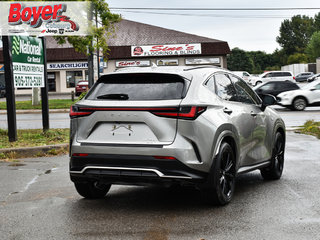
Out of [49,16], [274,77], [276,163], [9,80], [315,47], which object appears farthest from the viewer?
[315,47]

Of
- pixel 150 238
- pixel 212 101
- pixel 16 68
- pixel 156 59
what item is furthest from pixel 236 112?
pixel 156 59

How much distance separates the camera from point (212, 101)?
580 centimetres

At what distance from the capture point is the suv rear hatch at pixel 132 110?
538 cm

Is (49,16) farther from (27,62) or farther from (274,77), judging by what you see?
(274,77)

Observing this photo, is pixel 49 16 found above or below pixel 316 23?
below

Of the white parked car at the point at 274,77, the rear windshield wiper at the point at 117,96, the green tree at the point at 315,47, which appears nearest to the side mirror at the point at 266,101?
the rear windshield wiper at the point at 117,96

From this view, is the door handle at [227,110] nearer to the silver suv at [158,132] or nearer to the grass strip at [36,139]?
the silver suv at [158,132]

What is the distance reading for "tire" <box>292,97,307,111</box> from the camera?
80.6 ft

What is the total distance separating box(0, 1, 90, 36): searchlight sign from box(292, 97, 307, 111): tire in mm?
10458

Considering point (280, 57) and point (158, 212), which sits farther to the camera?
point (280, 57)

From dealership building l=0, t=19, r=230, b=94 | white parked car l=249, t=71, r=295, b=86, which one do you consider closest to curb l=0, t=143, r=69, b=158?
dealership building l=0, t=19, r=230, b=94

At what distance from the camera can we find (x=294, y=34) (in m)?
140

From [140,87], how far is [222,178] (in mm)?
1403

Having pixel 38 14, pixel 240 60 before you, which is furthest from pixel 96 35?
pixel 240 60
